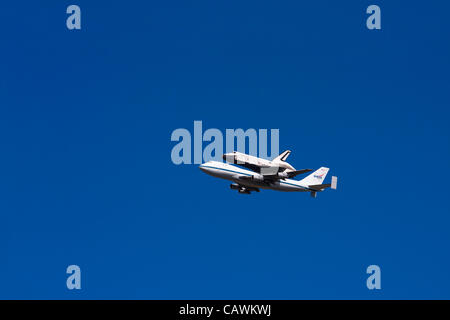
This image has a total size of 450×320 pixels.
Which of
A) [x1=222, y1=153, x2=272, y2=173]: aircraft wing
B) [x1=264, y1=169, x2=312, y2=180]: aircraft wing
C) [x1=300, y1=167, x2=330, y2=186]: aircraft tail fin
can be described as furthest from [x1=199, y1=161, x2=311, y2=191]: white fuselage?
[x1=300, y1=167, x2=330, y2=186]: aircraft tail fin

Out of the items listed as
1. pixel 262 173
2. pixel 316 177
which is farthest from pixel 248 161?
pixel 316 177

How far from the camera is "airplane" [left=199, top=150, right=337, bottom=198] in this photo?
124m

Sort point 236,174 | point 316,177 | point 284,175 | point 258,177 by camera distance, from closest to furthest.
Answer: point 284,175, point 236,174, point 258,177, point 316,177

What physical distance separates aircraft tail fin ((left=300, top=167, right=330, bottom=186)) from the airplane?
1.09ft

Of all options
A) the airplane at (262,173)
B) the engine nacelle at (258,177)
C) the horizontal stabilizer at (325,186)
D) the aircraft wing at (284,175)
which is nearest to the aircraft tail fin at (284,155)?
the airplane at (262,173)

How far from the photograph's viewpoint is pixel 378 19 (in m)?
113

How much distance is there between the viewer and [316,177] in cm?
13650

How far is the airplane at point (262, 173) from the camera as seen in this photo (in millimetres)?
124269

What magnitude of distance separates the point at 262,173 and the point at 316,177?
15.1 meters

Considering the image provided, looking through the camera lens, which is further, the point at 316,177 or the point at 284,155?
the point at 316,177

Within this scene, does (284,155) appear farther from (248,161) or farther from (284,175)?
(248,161)

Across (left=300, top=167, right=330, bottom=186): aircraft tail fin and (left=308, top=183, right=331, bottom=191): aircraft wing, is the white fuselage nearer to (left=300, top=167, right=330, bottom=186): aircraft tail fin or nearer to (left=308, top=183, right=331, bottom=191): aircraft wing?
(left=308, top=183, right=331, bottom=191): aircraft wing

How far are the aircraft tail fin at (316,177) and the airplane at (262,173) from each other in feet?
1.09
